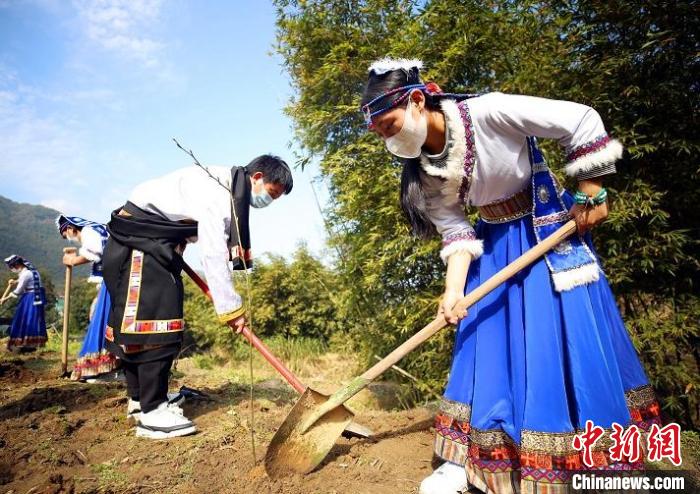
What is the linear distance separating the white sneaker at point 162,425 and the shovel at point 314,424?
899mm

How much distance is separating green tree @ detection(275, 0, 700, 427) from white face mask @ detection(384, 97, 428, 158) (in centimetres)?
181

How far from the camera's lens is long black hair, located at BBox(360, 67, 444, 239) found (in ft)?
6.41

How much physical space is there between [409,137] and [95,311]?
4.49m

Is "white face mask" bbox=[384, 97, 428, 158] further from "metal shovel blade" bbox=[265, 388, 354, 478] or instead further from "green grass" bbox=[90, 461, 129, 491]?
"green grass" bbox=[90, 461, 129, 491]

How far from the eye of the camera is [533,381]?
5.77ft

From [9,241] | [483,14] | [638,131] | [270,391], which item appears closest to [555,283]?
[638,131]

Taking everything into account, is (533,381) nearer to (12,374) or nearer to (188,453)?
(188,453)

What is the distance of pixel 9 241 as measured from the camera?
290ft

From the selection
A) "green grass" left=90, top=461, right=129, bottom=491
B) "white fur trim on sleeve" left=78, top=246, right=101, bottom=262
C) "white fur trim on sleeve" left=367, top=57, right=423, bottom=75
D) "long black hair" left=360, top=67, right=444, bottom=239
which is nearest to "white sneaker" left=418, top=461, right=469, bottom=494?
"long black hair" left=360, top=67, right=444, bottom=239

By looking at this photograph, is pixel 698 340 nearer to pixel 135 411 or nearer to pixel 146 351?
pixel 146 351

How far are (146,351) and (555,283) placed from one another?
95.4 inches

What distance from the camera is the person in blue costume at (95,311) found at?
14.7 ft

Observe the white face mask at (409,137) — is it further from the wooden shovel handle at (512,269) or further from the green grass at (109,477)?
the green grass at (109,477)
